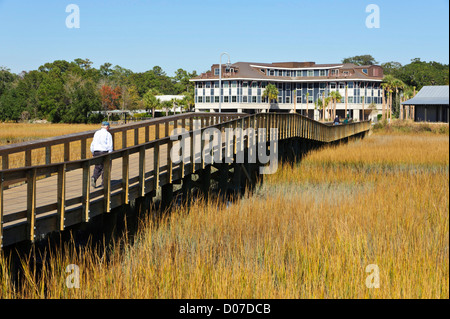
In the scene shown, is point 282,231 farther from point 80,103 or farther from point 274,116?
point 80,103

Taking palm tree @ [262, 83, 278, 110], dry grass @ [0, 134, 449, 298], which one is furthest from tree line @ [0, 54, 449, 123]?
dry grass @ [0, 134, 449, 298]

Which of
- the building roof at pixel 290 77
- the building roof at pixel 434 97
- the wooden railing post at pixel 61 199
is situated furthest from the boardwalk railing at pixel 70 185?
the building roof at pixel 290 77

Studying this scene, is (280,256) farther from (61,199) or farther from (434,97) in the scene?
(434,97)

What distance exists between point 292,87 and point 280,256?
98.6 meters

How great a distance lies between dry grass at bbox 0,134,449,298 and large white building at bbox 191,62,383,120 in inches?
3404

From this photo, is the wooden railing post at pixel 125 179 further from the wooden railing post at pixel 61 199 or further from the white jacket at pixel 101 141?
the wooden railing post at pixel 61 199

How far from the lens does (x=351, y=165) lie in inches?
963

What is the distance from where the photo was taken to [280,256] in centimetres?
894

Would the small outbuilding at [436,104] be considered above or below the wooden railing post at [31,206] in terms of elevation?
above

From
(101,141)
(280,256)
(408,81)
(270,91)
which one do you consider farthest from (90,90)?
(280,256)

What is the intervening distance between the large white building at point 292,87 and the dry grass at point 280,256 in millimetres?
86463

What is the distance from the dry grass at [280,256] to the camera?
7.31 metres

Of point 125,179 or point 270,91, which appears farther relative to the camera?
point 270,91

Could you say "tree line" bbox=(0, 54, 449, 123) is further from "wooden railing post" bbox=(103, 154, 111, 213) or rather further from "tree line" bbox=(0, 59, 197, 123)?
"wooden railing post" bbox=(103, 154, 111, 213)
